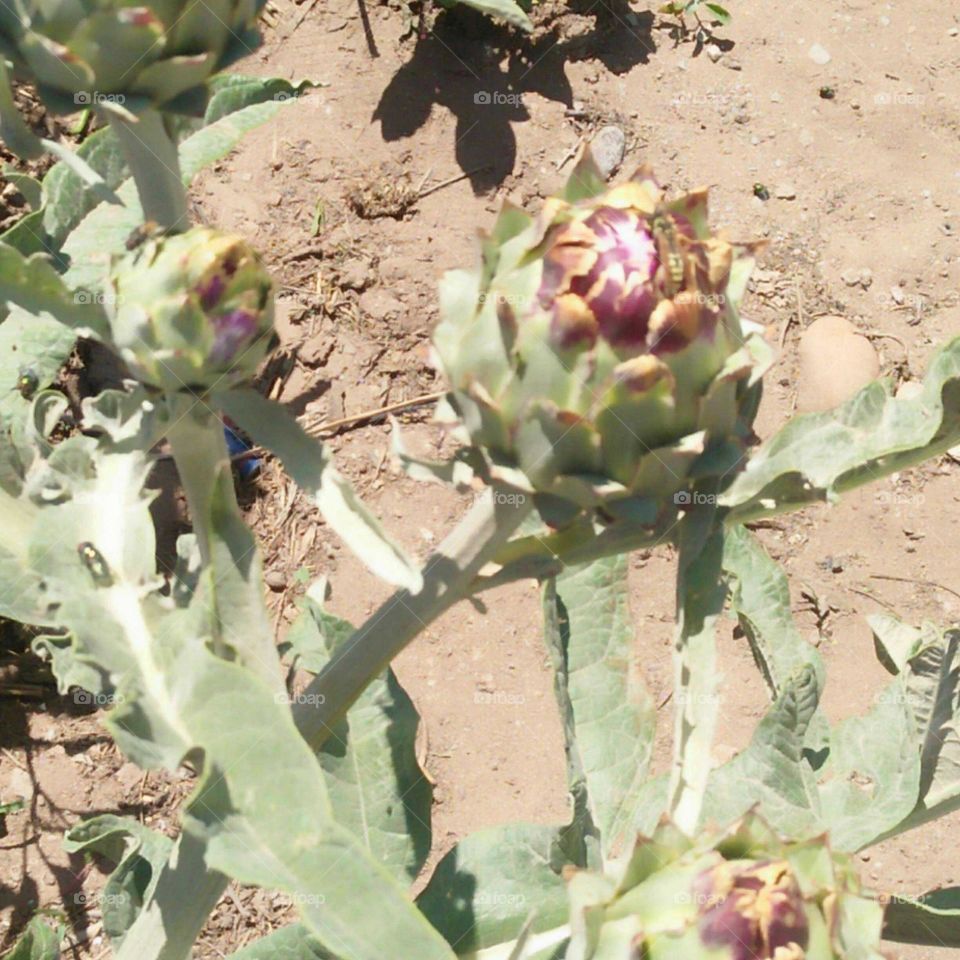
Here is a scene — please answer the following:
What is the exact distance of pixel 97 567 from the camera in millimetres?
1308

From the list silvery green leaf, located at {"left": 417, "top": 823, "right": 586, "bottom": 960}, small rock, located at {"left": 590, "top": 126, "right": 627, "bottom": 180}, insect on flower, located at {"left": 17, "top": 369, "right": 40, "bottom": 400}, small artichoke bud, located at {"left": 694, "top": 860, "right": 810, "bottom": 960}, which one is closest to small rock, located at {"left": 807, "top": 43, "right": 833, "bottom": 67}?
small rock, located at {"left": 590, "top": 126, "right": 627, "bottom": 180}

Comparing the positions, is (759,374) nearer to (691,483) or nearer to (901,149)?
(691,483)

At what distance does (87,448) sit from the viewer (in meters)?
1.37

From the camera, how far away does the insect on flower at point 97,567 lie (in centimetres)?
131

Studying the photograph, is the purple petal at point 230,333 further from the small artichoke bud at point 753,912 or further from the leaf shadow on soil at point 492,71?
the leaf shadow on soil at point 492,71

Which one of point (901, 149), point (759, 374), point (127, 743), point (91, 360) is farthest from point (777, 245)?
point (127, 743)

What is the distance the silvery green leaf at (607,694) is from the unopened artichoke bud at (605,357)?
2.05ft

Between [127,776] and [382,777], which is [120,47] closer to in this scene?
[382,777]

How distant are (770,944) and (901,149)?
301 centimetres

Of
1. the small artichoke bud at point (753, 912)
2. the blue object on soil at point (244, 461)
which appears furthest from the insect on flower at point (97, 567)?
the blue object on soil at point (244, 461)

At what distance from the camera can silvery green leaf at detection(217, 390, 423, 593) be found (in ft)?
3.93

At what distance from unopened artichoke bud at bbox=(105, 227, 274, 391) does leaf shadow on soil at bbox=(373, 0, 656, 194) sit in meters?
2.19

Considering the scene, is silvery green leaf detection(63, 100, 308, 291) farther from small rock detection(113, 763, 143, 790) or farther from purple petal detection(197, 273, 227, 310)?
small rock detection(113, 763, 143, 790)

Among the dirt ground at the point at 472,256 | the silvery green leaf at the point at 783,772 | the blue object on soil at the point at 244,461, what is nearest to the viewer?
the silvery green leaf at the point at 783,772
